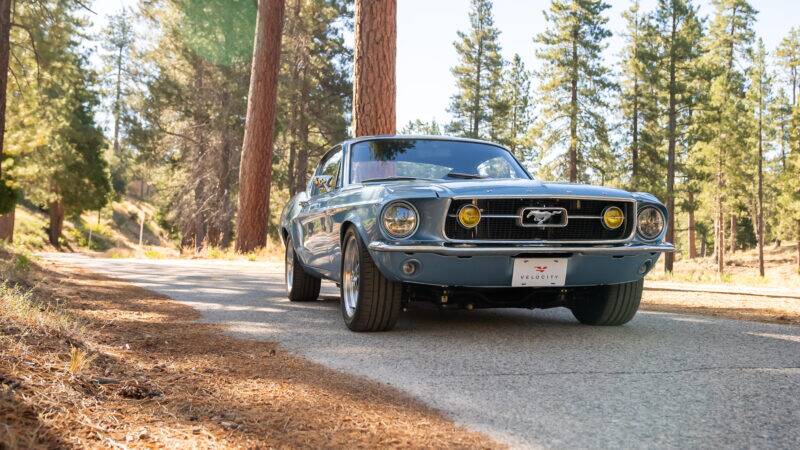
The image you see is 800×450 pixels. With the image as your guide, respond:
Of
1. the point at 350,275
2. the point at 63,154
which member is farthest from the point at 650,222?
the point at 63,154

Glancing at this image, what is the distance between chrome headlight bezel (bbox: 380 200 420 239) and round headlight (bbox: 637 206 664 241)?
1.70 metres

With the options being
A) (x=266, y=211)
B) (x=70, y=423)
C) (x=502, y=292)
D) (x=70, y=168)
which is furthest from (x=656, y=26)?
(x=70, y=423)

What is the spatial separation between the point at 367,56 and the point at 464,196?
6.61 m

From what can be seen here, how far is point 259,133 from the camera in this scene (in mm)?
18094

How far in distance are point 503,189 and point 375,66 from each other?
255 inches

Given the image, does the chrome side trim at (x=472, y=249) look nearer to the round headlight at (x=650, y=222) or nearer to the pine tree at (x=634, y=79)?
the round headlight at (x=650, y=222)

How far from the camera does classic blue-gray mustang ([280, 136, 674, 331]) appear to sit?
180 inches

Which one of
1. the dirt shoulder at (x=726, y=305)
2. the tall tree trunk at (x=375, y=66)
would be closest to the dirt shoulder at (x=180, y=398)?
the dirt shoulder at (x=726, y=305)

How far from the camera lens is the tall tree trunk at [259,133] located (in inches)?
712

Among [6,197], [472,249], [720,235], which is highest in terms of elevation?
[720,235]

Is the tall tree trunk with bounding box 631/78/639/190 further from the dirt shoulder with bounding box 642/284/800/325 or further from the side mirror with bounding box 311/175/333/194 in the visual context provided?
the side mirror with bounding box 311/175/333/194

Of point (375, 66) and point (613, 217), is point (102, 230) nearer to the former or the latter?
point (375, 66)

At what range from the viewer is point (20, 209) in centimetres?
5288

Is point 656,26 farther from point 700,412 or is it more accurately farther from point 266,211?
point 700,412
